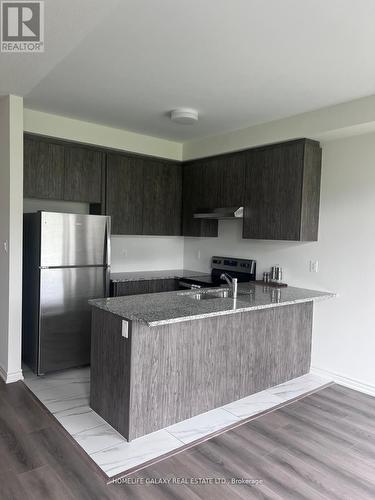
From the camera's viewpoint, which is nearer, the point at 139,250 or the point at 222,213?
the point at 222,213

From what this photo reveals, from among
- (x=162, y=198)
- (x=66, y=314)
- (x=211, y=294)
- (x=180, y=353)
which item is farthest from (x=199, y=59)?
(x=66, y=314)

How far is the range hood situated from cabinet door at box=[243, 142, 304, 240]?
0.09 metres

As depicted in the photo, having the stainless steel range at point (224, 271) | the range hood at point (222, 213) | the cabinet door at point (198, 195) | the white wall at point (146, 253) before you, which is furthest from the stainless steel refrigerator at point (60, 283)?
the cabinet door at point (198, 195)

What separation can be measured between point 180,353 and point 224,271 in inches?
79.5

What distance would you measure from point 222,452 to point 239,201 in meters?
2.56

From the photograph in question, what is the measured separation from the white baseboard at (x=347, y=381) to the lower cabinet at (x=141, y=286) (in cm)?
182

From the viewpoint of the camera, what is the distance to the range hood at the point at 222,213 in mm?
4090

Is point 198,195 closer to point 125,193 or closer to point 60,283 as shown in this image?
point 125,193

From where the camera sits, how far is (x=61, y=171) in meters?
3.90

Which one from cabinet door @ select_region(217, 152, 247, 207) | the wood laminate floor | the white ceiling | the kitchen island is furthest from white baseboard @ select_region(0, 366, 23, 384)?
cabinet door @ select_region(217, 152, 247, 207)

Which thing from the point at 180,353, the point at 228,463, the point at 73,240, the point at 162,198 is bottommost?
the point at 228,463

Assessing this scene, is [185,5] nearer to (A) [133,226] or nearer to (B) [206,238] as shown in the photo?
(A) [133,226]

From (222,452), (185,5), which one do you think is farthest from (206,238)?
(185,5)

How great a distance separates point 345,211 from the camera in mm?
3543
